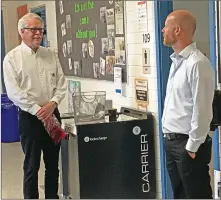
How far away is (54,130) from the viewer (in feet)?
12.3

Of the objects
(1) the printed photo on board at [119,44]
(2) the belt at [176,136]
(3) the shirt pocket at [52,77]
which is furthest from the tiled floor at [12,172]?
(2) the belt at [176,136]

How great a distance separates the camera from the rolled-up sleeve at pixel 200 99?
2.76 m

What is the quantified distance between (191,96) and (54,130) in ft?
4.37

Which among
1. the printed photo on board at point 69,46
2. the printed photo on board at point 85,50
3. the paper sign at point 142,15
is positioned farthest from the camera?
the printed photo on board at point 69,46

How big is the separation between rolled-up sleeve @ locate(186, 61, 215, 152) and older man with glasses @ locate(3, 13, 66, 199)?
133 centimetres

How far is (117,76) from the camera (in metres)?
4.58

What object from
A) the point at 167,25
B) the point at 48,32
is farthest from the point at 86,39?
the point at 167,25

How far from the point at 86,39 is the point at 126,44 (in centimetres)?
107

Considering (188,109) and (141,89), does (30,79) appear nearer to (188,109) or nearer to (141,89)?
(141,89)

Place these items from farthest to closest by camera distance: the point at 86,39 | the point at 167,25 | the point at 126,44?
the point at 86,39
the point at 126,44
the point at 167,25

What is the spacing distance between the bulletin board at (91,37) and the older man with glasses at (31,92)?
38.2 inches

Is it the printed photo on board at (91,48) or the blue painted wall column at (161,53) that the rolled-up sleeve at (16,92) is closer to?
the blue painted wall column at (161,53)

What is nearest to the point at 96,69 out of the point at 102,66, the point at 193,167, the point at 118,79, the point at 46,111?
the point at 102,66

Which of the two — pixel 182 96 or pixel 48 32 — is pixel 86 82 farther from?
pixel 182 96
